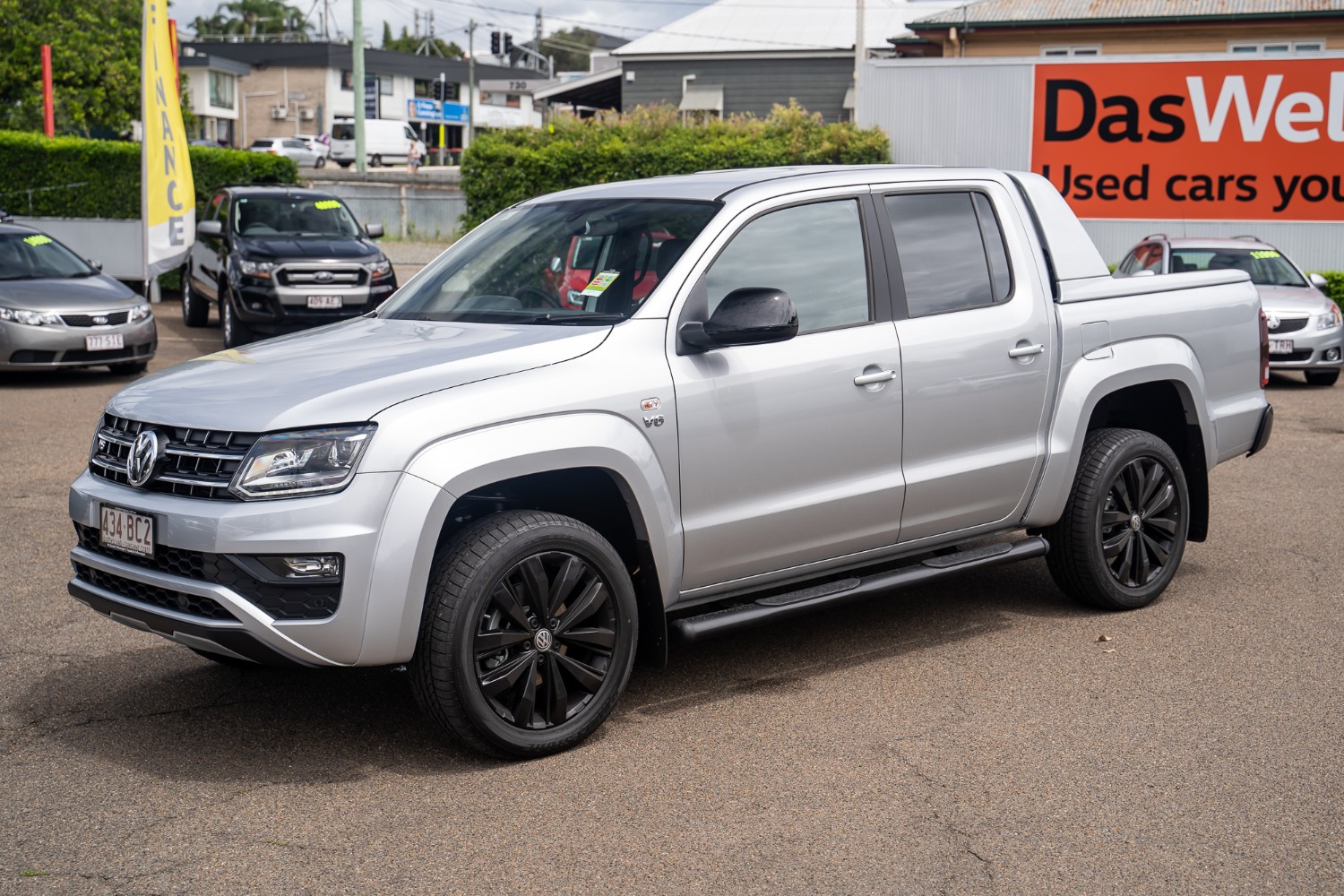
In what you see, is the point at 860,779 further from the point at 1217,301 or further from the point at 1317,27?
the point at 1317,27

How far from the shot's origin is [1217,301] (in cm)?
684

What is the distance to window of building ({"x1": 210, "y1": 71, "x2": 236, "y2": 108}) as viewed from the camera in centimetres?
7625

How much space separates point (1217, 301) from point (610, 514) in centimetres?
336

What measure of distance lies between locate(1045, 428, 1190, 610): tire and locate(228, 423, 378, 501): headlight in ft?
11.0

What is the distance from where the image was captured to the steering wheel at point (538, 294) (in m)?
5.38

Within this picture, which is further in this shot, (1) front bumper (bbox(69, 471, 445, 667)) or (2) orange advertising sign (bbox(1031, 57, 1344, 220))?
(2) orange advertising sign (bbox(1031, 57, 1344, 220))

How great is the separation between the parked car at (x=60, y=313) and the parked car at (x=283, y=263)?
81.9 inches

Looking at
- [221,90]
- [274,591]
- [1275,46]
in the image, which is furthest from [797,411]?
[221,90]

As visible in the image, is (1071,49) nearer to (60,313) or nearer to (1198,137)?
(1198,137)

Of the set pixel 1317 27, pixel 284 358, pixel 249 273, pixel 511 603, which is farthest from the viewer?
pixel 1317 27

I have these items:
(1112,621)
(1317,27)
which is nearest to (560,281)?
(1112,621)

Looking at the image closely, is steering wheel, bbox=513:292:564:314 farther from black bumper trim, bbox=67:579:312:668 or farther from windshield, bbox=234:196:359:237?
windshield, bbox=234:196:359:237

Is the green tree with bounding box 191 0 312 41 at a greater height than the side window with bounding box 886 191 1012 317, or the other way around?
the green tree with bounding box 191 0 312 41

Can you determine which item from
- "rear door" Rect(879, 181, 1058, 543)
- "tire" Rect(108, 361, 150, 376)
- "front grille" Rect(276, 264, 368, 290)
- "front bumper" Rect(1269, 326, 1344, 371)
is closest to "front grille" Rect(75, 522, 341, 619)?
"rear door" Rect(879, 181, 1058, 543)
